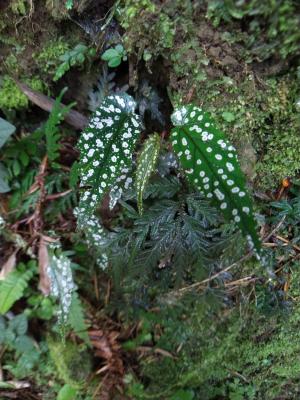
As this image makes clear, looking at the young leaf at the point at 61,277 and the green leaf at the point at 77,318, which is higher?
the young leaf at the point at 61,277

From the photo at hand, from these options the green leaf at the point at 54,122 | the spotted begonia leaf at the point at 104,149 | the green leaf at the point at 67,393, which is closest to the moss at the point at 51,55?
the green leaf at the point at 54,122

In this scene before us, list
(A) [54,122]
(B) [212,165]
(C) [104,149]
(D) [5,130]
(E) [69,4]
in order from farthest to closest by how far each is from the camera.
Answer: (D) [5,130] < (A) [54,122] < (E) [69,4] < (C) [104,149] < (B) [212,165]

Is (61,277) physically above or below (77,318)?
above

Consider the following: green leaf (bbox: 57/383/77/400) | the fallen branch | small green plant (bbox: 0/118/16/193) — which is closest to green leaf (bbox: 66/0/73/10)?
the fallen branch

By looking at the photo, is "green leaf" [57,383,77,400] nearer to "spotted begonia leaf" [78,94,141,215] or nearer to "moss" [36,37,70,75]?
"spotted begonia leaf" [78,94,141,215]

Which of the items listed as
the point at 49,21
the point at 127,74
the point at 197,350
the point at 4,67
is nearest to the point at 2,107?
the point at 4,67

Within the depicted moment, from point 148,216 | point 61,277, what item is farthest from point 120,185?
point 61,277

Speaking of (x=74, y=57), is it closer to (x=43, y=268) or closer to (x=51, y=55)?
(x=51, y=55)

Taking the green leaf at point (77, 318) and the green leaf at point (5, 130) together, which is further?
the green leaf at point (77, 318)

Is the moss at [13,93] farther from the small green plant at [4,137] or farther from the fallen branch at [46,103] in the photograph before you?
the small green plant at [4,137]
